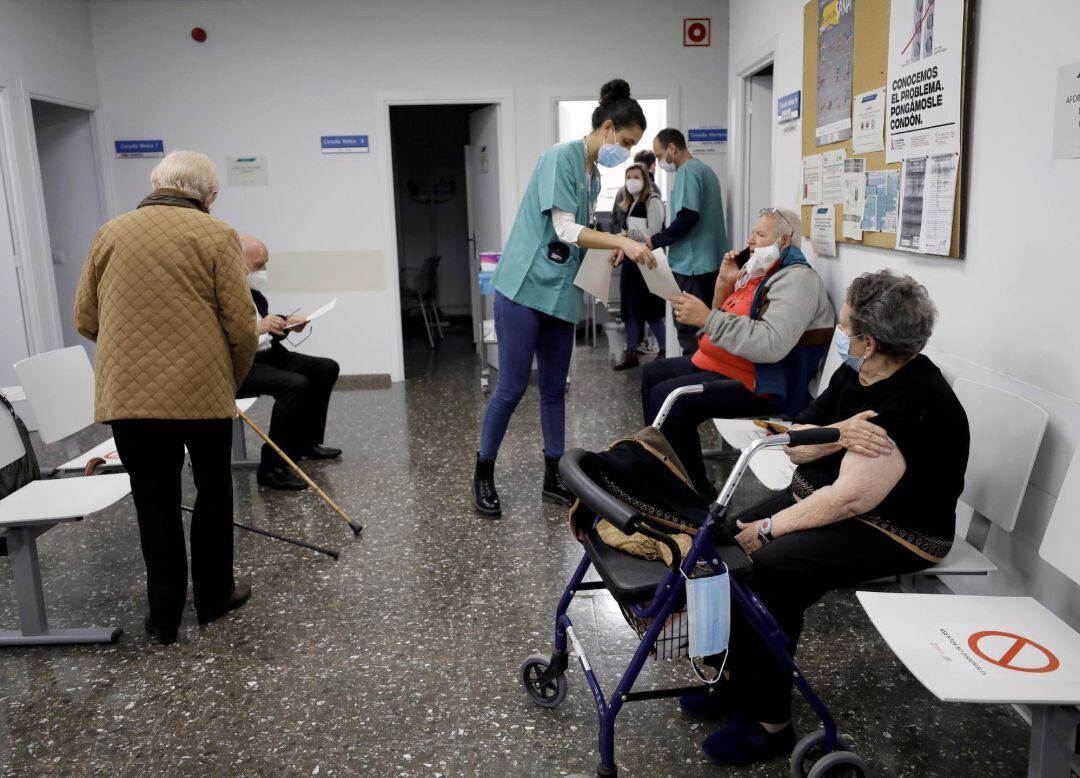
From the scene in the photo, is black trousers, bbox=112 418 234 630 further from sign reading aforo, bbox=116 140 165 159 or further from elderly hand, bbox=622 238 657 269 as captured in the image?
sign reading aforo, bbox=116 140 165 159

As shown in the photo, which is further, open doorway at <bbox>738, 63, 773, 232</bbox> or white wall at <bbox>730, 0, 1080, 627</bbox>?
open doorway at <bbox>738, 63, 773, 232</bbox>

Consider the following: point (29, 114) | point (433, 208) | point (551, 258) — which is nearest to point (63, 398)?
point (551, 258)

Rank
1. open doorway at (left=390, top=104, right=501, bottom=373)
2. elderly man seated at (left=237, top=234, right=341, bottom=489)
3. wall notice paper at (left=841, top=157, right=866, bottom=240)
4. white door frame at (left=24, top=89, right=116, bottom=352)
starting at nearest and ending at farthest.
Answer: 1. wall notice paper at (left=841, top=157, right=866, bottom=240)
2. elderly man seated at (left=237, top=234, right=341, bottom=489)
3. white door frame at (left=24, top=89, right=116, bottom=352)
4. open doorway at (left=390, top=104, right=501, bottom=373)

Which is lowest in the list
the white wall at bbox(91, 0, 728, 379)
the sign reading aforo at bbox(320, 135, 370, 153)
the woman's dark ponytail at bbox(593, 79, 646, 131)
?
the woman's dark ponytail at bbox(593, 79, 646, 131)

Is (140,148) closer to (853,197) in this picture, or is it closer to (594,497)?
(853,197)

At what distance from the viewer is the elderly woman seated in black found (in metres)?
1.93

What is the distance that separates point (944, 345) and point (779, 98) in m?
1.93

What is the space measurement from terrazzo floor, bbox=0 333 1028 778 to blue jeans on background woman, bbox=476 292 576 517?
220 millimetres

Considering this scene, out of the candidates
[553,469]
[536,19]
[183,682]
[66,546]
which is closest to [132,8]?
[536,19]

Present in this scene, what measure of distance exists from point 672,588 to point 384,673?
1060 millimetres

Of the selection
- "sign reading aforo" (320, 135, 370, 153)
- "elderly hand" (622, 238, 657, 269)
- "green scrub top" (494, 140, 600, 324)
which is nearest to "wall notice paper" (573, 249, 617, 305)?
"green scrub top" (494, 140, 600, 324)

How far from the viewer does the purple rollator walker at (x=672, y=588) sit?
67.2 inches

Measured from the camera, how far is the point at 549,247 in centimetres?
340

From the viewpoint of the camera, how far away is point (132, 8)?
19.7 ft
